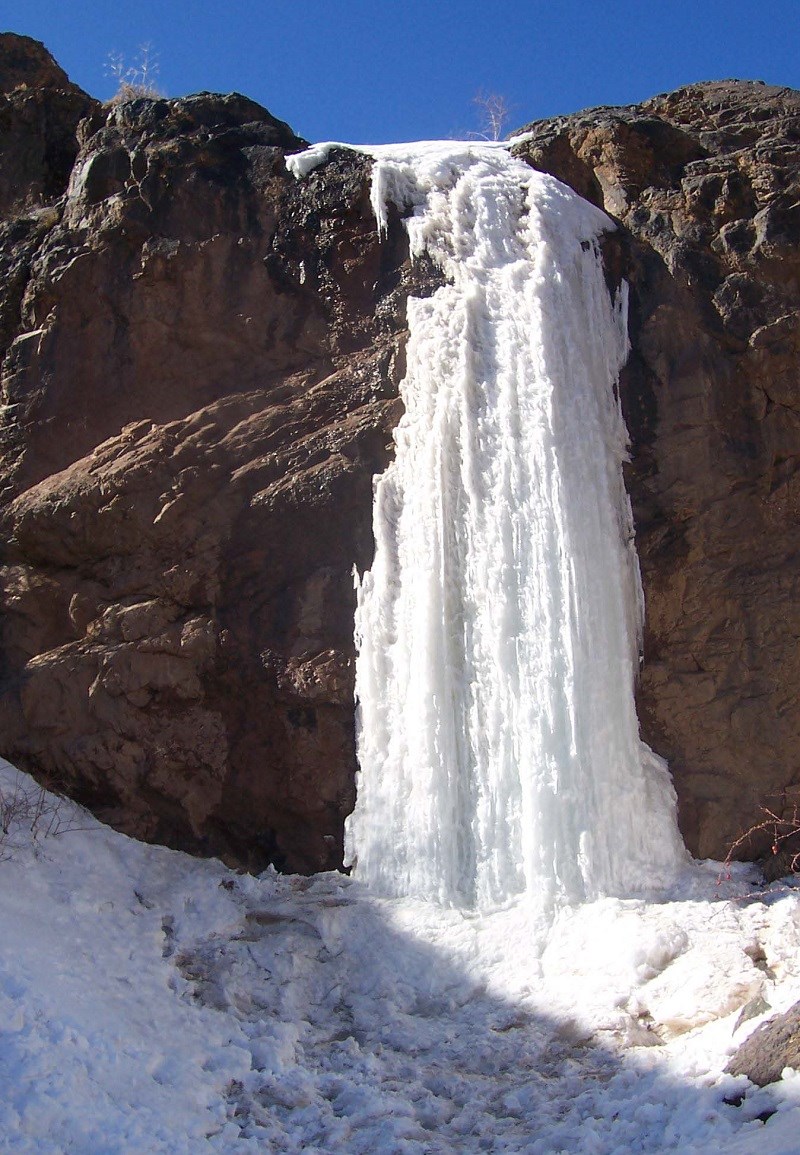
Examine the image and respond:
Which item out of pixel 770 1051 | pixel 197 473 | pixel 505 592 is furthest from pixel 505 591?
pixel 770 1051

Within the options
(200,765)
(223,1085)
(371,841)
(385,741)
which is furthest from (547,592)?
(223,1085)

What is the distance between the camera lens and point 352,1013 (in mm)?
7414

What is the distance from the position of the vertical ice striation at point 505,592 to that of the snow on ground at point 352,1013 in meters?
0.51

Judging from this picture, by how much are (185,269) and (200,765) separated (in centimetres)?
423

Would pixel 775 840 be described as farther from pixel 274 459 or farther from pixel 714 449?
pixel 274 459

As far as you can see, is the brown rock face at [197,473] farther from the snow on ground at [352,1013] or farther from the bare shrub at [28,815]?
the snow on ground at [352,1013]

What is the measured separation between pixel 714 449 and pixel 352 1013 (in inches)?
204

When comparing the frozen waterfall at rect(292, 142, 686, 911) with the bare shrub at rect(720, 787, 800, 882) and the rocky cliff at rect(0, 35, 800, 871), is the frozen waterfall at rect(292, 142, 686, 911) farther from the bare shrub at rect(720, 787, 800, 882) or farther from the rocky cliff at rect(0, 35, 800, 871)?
the bare shrub at rect(720, 787, 800, 882)

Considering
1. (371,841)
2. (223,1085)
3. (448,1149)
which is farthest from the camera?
(371,841)

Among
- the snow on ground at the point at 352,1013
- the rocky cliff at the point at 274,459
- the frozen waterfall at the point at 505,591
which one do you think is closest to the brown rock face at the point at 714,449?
the rocky cliff at the point at 274,459

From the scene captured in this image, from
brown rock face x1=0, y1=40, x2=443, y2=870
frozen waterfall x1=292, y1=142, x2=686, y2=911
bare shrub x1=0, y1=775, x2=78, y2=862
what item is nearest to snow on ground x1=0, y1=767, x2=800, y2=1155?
bare shrub x1=0, y1=775, x2=78, y2=862

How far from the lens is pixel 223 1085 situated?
626cm

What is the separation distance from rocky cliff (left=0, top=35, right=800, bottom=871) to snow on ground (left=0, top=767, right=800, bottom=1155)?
0.86 metres

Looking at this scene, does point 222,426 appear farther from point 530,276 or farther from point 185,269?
point 530,276
